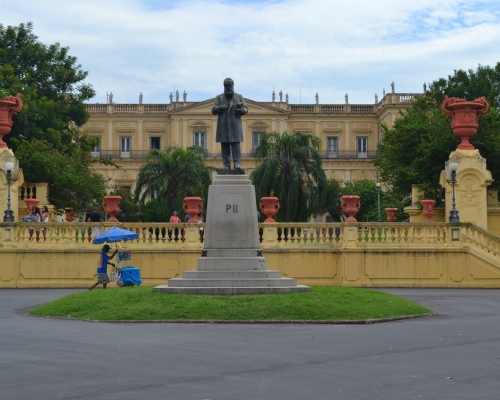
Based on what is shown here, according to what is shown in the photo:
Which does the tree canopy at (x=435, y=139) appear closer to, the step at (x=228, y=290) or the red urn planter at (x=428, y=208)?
the red urn planter at (x=428, y=208)

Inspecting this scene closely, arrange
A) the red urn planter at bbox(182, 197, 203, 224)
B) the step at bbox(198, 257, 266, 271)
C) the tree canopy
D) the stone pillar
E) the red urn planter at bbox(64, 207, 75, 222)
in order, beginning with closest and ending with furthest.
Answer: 1. the step at bbox(198, 257, 266, 271)
2. the red urn planter at bbox(182, 197, 203, 224)
3. the stone pillar
4. the tree canopy
5. the red urn planter at bbox(64, 207, 75, 222)

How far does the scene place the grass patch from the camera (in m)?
17.1

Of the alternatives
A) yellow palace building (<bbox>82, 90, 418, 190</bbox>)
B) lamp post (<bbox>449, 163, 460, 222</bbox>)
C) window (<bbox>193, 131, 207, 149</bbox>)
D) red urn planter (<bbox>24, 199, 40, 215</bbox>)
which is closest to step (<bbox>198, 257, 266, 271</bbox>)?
lamp post (<bbox>449, 163, 460, 222</bbox>)

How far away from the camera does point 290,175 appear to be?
50938mm

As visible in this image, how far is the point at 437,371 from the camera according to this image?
10977 millimetres

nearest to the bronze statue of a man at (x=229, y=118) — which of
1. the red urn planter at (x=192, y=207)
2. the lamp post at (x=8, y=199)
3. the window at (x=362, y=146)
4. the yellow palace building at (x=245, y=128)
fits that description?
the red urn planter at (x=192, y=207)

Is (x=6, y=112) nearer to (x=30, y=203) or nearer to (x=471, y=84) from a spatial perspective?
(x=30, y=203)

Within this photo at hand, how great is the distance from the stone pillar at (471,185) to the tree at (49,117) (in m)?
15.7

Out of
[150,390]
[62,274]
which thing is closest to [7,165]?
[62,274]

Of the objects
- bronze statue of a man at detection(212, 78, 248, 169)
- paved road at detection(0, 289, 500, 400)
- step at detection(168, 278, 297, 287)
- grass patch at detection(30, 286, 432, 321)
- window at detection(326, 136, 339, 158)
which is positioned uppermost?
window at detection(326, 136, 339, 158)

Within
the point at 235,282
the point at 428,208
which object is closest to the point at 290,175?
the point at 428,208

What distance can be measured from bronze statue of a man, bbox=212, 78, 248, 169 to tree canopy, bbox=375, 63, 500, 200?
628 inches

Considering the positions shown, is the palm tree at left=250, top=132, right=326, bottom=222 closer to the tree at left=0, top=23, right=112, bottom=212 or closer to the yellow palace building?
the tree at left=0, top=23, right=112, bottom=212

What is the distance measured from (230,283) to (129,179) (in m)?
74.2
